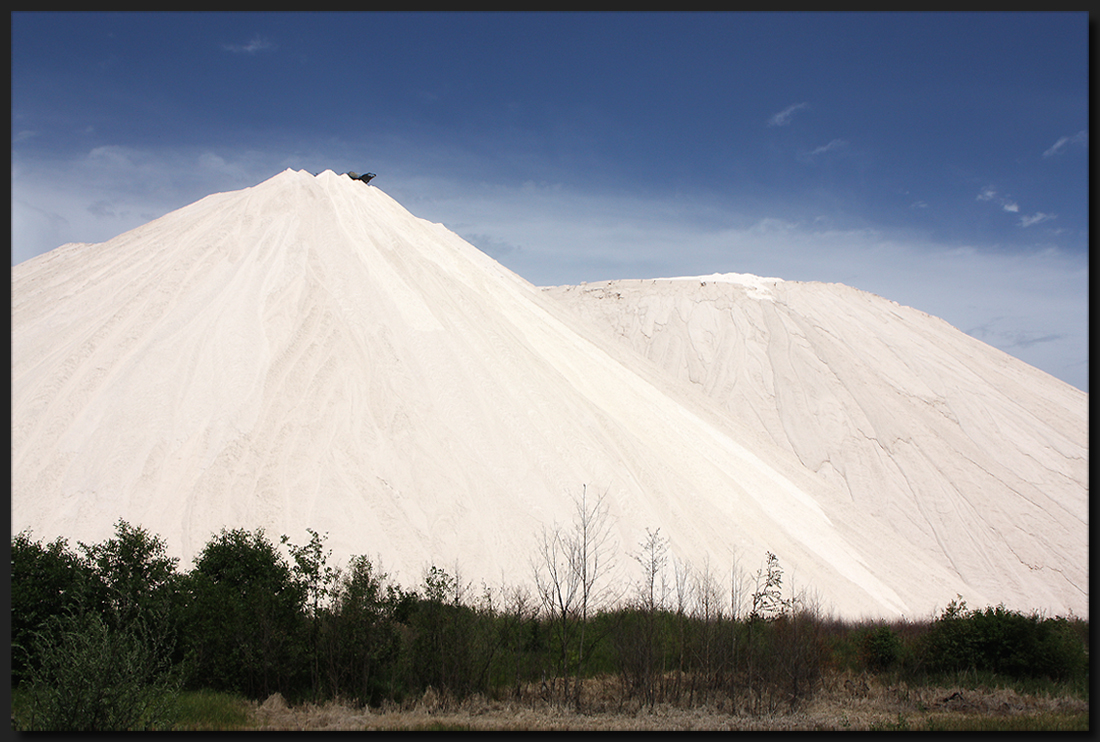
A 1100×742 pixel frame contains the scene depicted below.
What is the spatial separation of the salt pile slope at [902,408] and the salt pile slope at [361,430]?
127cm

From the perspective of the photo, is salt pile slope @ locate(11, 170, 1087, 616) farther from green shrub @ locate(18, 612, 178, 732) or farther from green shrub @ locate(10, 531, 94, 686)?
green shrub @ locate(18, 612, 178, 732)

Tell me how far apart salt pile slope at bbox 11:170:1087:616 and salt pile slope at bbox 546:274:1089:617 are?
1.27 m

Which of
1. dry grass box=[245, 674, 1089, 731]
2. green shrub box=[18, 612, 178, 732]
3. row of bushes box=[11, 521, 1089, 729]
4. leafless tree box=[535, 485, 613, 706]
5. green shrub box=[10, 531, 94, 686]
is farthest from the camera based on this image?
leafless tree box=[535, 485, 613, 706]

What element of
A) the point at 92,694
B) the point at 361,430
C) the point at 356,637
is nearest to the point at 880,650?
the point at 356,637

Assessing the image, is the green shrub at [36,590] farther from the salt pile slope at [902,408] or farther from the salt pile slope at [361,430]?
the salt pile slope at [902,408]

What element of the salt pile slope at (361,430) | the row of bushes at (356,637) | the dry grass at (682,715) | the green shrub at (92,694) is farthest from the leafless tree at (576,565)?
the green shrub at (92,694)

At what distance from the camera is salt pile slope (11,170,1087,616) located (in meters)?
16.4

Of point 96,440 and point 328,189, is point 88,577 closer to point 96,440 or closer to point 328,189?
point 96,440

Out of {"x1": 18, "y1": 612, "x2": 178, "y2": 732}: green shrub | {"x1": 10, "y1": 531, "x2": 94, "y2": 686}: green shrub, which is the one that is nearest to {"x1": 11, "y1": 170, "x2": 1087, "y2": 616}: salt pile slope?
{"x1": 10, "y1": 531, "x2": 94, "y2": 686}: green shrub

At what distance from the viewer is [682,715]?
36.8 feet

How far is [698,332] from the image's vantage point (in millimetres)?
38812

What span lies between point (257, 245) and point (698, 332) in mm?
21747

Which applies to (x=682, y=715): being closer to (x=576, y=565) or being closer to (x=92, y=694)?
(x=576, y=565)

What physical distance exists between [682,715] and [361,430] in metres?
10.5
